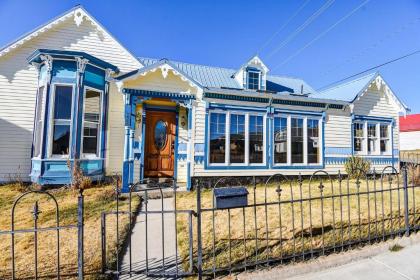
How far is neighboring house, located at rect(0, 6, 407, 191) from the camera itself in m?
8.75

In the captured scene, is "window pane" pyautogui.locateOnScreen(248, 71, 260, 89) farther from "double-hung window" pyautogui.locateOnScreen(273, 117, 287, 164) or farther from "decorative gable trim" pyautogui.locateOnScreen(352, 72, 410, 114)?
"decorative gable trim" pyautogui.locateOnScreen(352, 72, 410, 114)

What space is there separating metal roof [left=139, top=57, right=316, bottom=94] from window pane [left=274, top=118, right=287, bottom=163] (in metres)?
3.06

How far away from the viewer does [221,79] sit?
13336 millimetres

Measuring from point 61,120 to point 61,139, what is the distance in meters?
0.67

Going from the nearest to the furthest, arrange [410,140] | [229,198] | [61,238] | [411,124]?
1. [229,198]
2. [61,238]
3. [410,140]
4. [411,124]

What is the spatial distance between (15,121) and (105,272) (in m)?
9.13

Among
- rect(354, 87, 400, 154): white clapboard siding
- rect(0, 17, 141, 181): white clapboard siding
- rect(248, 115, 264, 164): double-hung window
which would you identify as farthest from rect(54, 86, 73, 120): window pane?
rect(354, 87, 400, 154): white clapboard siding

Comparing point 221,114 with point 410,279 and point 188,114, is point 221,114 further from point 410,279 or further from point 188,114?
point 410,279

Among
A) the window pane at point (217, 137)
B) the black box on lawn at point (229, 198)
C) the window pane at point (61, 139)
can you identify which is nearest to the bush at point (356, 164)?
the window pane at point (217, 137)

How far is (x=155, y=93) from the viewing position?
9234 millimetres

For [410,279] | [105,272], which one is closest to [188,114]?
[105,272]

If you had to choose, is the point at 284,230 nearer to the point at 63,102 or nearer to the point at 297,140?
the point at 297,140

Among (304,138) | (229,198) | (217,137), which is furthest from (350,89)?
(229,198)

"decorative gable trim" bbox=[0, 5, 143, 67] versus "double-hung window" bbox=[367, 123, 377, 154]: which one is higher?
"decorative gable trim" bbox=[0, 5, 143, 67]
